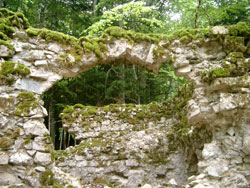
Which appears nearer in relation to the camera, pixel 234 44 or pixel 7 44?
pixel 7 44

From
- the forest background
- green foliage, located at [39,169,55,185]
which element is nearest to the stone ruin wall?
green foliage, located at [39,169,55,185]

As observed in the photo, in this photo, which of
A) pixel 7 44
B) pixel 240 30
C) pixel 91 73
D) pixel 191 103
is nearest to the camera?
pixel 7 44

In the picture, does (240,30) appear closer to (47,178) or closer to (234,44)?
(234,44)

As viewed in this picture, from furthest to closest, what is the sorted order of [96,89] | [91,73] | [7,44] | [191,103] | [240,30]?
[96,89], [91,73], [191,103], [240,30], [7,44]

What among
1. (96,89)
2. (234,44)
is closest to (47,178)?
(234,44)

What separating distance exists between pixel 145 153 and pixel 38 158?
437cm

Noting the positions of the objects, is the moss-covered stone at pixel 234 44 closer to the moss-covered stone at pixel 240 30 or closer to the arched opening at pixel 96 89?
the moss-covered stone at pixel 240 30

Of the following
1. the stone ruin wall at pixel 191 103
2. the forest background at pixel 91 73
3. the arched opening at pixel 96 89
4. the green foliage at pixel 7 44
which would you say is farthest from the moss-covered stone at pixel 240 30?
the arched opening at pixel 96 89

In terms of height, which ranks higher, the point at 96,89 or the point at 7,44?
the point at 7,44

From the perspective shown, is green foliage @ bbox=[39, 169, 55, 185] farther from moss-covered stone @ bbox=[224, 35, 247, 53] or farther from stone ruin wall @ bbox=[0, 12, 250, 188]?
moss-covered stone @ bbox=[224, 35, 247, 53]

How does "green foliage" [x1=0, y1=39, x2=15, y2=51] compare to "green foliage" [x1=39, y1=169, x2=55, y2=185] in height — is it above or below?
above

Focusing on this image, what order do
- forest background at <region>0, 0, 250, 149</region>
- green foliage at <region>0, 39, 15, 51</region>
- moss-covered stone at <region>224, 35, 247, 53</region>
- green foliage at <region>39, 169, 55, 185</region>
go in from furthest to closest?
forest background at <region>0, 0, 250, 149</region>, moss-covered stone at <region>224, 35, 247, 53</region>, green foliage at <region>0, 39, 15, 51</region>, green foliage at <region>39, 169, 55, 185</region>

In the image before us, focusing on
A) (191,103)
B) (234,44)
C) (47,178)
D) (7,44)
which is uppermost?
(234,44)

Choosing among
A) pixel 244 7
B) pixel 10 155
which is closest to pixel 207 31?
pixel 244 7
